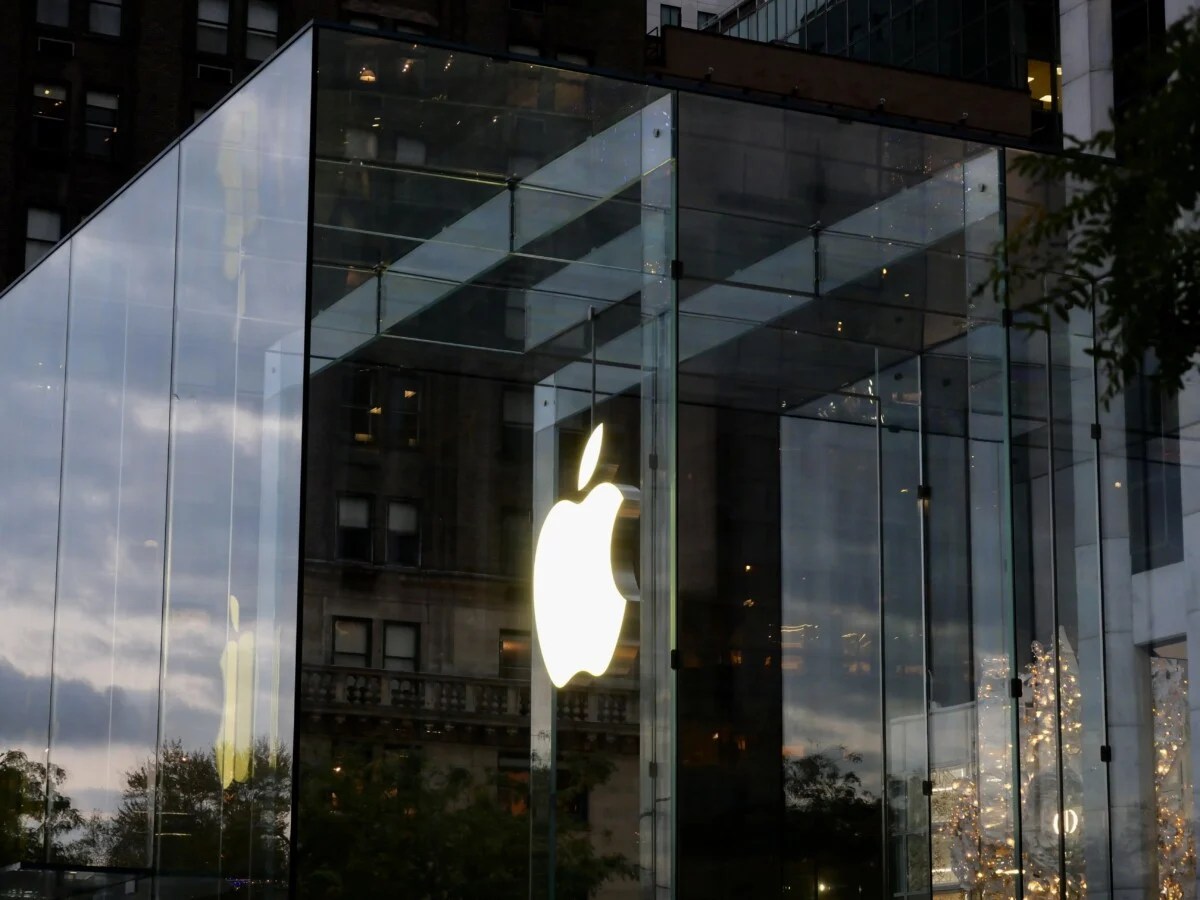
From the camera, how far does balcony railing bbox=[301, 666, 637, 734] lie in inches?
746

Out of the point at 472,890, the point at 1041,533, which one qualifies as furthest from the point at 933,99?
the point at 472,890

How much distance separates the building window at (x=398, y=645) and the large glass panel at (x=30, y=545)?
8.54 m

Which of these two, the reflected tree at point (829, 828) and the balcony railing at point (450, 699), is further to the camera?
the reflected tree at point (829, 828)

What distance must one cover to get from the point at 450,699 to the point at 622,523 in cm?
233

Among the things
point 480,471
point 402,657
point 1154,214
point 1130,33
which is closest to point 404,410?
point 480,471

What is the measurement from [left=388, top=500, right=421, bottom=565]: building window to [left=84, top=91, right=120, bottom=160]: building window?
44644mm

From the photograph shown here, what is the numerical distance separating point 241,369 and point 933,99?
43.2 metres

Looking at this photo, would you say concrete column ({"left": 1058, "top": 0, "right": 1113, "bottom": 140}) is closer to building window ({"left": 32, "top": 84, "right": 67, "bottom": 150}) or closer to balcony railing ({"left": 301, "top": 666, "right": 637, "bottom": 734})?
balcony railing ({"left": 301, "top": 666, "right": 637, "bottom": 734})

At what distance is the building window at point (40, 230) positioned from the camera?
59.8m

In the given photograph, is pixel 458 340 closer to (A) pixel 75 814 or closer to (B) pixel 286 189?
(B) pixel 286 189

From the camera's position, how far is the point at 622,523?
2002cm

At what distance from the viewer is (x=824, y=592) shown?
2145 centimetres

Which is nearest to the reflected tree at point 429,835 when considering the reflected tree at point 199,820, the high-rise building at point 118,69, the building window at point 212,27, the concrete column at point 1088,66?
the reflected tree at point 199,820

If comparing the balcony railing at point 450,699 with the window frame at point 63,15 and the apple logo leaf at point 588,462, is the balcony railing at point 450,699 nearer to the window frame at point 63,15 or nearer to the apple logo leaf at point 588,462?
the apple logo leaf at point 588,462
